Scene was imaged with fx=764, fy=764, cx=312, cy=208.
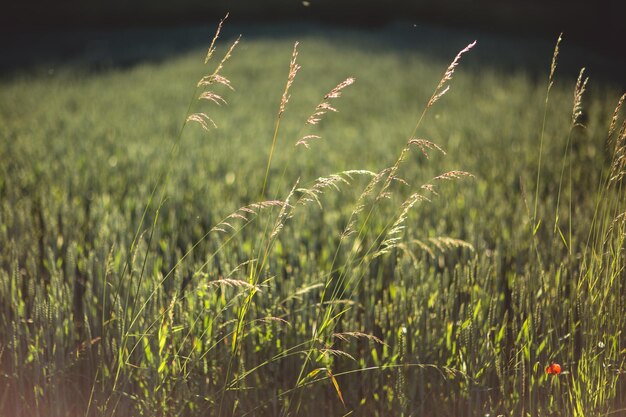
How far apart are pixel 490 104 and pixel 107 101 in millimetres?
3738

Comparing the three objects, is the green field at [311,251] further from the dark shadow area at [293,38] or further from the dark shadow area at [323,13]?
the dark shadow area at [323,13]

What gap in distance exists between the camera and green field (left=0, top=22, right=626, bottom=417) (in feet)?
6.78

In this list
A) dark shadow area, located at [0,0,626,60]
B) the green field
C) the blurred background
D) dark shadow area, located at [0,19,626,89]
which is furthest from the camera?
dark shadow area, located at [0,0,626,60]

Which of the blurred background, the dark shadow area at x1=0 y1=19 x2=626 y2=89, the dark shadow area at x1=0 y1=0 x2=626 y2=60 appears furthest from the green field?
the dark shadow area at x1=0 y1=0 x2=626 y2=60

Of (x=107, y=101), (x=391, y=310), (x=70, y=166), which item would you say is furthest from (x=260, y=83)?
(x=391, y=310)

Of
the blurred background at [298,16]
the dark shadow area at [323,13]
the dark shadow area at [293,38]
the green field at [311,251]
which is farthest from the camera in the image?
the dark shadow area at [323,13]

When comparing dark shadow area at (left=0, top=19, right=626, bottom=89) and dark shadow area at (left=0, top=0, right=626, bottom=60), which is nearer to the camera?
dark shadow area at (left=0, top=19, right=626, bottom=89)

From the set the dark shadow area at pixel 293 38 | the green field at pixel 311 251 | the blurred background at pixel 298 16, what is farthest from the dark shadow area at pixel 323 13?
the green field at pixel 311 251

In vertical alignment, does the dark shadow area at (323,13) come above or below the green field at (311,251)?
above

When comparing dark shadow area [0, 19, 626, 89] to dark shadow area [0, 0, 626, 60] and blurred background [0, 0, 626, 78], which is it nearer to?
blurred background [0, 0, 626, 78]

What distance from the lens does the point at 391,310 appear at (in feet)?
7.61

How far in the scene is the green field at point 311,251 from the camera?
207cm

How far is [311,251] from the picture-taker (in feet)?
9.45

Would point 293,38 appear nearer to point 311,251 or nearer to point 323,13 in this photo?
point 323,13
